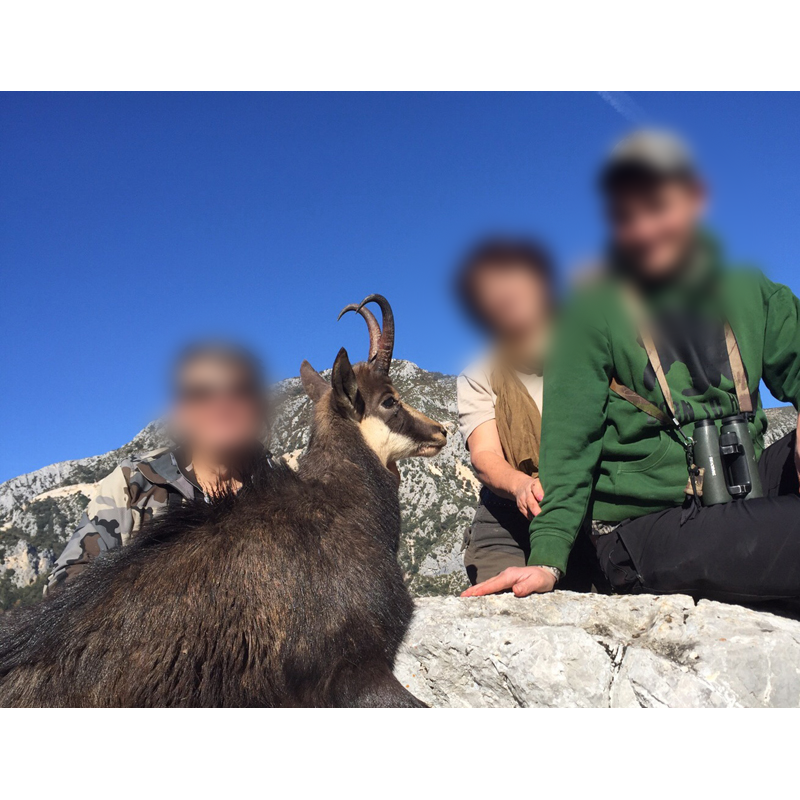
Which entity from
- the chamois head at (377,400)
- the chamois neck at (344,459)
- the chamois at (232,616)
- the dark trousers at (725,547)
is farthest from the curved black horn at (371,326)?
the dark trousers at (725,547)

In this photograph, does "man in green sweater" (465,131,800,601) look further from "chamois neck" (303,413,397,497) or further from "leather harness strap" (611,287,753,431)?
"chamois neck" (303,413,397,497)

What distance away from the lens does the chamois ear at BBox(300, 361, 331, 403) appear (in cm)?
773

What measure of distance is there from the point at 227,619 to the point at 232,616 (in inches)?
1.6

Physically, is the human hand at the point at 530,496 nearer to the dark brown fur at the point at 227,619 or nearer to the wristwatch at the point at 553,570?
the wristwatch at the point at 553,570

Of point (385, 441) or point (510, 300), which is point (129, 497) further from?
point (510, 300)

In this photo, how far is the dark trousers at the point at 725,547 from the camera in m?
4.01

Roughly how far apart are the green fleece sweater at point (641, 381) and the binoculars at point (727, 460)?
0.35 ft

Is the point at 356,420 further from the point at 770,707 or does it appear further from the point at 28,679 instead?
the point at 770,707

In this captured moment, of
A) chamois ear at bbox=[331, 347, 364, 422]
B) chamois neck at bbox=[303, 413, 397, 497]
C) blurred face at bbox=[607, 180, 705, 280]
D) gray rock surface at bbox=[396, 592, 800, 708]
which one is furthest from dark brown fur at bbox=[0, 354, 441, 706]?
blurred face at bbox=[607, 180, 705, 280]

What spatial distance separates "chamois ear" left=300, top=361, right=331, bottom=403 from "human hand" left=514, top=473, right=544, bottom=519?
9.48 ft

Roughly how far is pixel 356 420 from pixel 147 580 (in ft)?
9.53

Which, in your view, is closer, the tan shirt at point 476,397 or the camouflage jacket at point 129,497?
the camouflage jacket at point 129,497

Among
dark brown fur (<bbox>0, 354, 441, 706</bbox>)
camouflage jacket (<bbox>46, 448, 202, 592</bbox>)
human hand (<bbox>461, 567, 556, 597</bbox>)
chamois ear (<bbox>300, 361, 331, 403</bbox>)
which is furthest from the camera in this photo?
chamois ear (<bbox>300, 361, 331, 403</bbox>)

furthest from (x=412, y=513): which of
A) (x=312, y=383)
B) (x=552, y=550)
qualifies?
(x=552, y=550)
